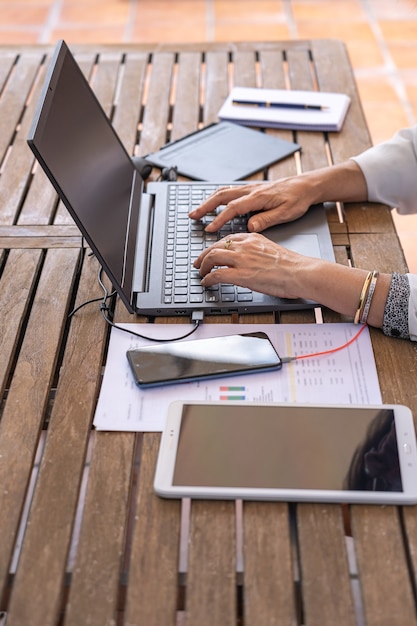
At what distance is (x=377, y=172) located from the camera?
4.43ft

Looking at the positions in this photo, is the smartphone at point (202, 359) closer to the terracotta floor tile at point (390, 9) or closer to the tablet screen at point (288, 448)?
the tablet screen at point (288, 448)

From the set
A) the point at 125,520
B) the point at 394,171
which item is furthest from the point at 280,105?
the point at 125,520

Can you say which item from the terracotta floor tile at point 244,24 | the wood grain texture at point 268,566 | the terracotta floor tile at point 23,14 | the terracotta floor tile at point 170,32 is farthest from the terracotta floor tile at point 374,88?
the wood grain texture at point 268,566

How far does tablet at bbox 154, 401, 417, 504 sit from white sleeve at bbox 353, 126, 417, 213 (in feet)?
1.85

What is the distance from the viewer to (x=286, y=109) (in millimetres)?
1615

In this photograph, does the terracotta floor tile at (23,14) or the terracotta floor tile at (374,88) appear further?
the terracotta floor tile at (23,14)

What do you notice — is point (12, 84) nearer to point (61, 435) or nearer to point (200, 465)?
point (61, 435)

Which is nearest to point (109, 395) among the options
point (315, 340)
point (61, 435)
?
point (61, 435)

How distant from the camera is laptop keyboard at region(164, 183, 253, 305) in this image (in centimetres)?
114

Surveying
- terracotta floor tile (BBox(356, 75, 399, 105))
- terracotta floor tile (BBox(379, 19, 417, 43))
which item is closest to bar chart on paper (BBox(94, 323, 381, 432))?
terracotta floor tile (BBox(356, 75, 399, 105))

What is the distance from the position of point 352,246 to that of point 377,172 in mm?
191

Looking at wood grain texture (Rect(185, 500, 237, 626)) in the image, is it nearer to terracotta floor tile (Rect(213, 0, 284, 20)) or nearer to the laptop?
the laptop

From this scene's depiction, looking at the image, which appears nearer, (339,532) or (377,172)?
(339,532)

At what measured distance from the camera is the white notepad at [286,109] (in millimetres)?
1573
